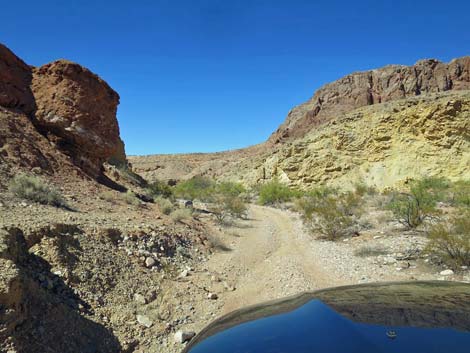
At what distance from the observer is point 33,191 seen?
837 centimetres

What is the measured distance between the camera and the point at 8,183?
8.48 meters

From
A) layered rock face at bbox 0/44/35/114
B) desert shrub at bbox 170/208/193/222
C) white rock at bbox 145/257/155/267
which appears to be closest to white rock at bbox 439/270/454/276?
white rock at bbox 145/257/155/267

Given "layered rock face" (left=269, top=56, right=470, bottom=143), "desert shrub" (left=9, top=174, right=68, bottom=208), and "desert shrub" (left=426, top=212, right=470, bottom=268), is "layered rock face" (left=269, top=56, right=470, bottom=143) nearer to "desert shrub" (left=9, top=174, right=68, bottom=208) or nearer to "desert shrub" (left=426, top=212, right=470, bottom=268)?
"desert shrub" (left=426, top=212, right=470, bottom=268)

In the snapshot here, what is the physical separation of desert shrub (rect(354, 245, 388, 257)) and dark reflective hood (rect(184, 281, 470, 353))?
6.86 meters

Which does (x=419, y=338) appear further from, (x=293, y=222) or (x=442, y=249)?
(x=293, y=222)

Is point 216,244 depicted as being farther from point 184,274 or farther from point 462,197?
point 462,197

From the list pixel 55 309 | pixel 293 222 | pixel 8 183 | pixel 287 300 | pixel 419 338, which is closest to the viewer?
pixel 419 338

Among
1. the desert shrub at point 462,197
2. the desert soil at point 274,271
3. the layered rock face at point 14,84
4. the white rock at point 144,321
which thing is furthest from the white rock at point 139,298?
the desert shrub at point 462,197

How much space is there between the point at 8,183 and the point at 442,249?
1087 cm

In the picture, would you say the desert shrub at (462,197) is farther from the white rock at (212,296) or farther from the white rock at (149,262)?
the white rock at (149,262)

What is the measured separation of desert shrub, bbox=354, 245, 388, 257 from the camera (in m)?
9.98

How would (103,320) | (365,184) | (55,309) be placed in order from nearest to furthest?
1. (55,309)
2. (103,320)
3. (365,184)

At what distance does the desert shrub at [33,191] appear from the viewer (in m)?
8.17

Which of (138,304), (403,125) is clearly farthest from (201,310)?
(403,125)
